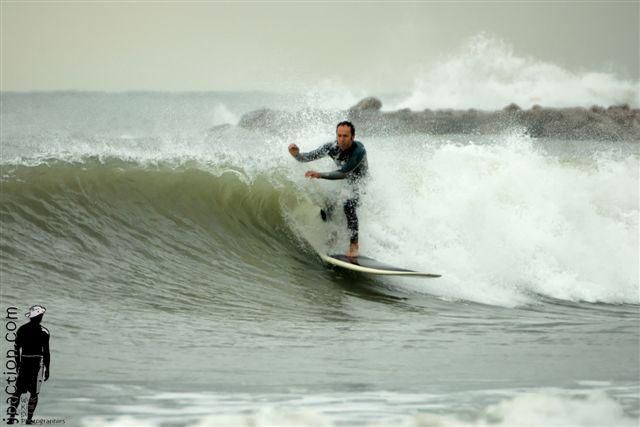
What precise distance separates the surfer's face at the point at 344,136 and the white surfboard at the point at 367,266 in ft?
3.99

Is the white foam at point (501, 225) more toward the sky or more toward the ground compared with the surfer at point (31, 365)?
more toward the sky

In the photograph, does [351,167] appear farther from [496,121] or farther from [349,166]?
[496,121]

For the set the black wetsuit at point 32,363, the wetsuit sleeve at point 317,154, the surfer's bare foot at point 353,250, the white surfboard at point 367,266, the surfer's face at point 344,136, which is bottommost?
the black wetsuit at point 32,363

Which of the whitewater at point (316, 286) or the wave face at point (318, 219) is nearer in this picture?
the whitewater at point (316, 286)

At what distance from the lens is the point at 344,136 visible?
28.2 feet

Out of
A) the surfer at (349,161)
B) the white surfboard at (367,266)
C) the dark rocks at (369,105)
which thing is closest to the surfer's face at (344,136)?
the surfer at (349,161)

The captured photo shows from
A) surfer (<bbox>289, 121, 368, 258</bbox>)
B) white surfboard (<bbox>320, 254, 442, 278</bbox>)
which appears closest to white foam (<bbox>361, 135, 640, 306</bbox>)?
white surfboard (<bbox>320, 254, 442, 278</bbox>)

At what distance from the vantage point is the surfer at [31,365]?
504 cm

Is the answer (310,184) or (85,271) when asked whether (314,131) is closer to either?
(310,184)

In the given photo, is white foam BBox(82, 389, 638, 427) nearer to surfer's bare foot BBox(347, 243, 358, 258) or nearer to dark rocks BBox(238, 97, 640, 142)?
surfer's bare foot BBox(347, 243, 358, 258)

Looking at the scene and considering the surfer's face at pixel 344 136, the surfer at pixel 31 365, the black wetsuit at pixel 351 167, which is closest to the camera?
the surfer at pixel 31 365

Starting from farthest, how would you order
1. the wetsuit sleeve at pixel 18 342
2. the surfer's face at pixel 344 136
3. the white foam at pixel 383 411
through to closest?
the surfer's face at pixel 344 136, the wetsuit sleeve at pixel 18 342, the white foam at pixel 383 411

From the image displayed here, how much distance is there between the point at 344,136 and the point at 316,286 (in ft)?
5.20

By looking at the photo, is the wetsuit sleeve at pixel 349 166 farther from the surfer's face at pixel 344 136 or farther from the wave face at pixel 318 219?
the wave face at pixel 318 219
